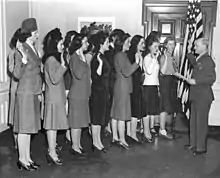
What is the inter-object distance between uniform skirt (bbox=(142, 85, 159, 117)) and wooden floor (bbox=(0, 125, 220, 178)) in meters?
0.45

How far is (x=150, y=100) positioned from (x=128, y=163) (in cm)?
118

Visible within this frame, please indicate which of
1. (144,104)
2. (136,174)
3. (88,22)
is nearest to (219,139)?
(144,104)

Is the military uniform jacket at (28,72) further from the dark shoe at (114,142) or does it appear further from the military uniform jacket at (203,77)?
the military uniform jacket at (203,77)

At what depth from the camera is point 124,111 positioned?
464cm

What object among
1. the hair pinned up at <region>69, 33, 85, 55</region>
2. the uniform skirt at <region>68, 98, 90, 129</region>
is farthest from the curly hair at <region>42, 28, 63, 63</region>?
the uniform skirt at <region>68, 98, 90, 129</region>

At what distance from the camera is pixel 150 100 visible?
5.07 metres

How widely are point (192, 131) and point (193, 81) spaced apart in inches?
26.9

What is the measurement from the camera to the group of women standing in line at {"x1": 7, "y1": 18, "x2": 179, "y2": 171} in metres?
3.72

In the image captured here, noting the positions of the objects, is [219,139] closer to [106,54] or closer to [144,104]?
[144,104]

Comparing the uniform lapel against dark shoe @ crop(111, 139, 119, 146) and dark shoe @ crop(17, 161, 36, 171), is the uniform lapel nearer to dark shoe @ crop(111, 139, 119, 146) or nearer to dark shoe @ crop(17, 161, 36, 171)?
dark shoe @ crop(17, 161, 36, 171)

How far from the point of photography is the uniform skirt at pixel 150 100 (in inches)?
197

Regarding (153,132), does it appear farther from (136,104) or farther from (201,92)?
(201,92)

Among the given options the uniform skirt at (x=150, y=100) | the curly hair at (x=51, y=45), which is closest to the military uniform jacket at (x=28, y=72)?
the curly hair at (x=51, y=45)

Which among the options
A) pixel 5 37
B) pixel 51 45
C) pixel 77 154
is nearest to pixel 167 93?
pixel 77 154
